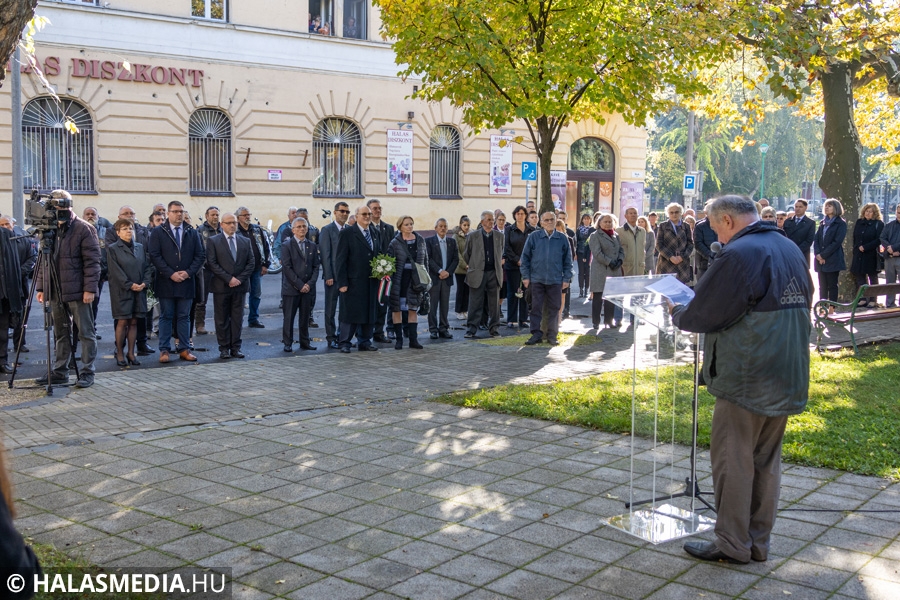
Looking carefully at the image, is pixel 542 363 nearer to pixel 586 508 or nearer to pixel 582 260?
pixel 586 508

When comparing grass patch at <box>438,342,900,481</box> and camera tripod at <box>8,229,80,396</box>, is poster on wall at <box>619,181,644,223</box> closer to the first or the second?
grass patch at <box>438,342,900,481</box>

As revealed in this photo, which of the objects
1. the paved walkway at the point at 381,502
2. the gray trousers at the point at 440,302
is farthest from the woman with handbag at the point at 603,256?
the paved walkway at the point at 381,502

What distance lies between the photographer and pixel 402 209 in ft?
95.6

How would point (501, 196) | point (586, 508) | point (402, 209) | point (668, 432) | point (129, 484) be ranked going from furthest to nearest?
point (501, 196), point (402, 209), point (668, 432), point (129, 484), point (586, 508)

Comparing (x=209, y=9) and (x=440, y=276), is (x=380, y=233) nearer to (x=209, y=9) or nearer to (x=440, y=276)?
(x=440, y=276)

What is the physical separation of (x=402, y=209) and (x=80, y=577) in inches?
972

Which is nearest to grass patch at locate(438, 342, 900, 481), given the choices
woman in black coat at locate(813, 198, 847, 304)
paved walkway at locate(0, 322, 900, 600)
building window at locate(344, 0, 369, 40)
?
paved walkway at locate(0, 322, 900, 600)

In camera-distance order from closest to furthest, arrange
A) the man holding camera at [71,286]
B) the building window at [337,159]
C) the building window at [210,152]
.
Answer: the man holding camera at [71,286] < the building window at [210,152] < the building window at [337,159]

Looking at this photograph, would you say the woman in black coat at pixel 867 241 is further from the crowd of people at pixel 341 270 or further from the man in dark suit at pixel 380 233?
the man in dark suit at pixel 380 233

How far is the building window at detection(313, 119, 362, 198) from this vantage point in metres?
28.0

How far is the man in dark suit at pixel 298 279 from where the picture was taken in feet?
43.3

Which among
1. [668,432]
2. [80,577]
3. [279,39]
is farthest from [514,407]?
[279,39]

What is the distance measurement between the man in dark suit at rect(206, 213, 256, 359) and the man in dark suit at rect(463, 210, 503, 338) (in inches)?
145

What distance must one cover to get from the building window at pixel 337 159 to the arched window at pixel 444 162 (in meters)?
2.64
